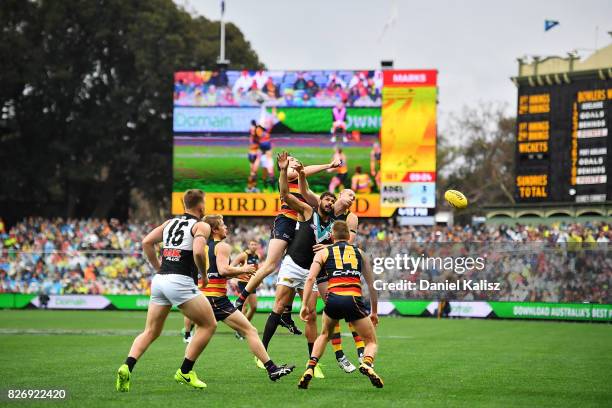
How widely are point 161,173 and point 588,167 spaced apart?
105ft

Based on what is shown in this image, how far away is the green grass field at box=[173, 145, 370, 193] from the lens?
36031 millimetres

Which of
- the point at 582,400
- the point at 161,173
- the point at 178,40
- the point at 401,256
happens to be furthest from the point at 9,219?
the point at 582,400

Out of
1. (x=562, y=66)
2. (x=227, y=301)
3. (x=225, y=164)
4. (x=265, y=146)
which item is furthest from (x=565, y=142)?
(x=227, y=301)

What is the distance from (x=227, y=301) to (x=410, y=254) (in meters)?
17.8

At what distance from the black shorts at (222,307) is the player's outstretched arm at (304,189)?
175cm

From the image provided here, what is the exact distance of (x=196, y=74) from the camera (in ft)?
121

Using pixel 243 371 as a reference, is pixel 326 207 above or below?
above

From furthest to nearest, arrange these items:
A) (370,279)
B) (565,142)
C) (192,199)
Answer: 1. (565,142)
2. (370,279)
3. (192,199)

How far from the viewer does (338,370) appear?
1409 cm

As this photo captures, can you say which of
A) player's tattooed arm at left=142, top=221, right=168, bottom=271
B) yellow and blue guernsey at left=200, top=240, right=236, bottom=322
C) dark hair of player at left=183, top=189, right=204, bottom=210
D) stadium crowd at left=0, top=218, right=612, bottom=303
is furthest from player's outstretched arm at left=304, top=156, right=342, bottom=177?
stadium crowd at left=0, top=218, right=612, bottom=303

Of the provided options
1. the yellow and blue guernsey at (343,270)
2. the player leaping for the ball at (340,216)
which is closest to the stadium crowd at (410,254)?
the player leaping for the ball at (340,216)

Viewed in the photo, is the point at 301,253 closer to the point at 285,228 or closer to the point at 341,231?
the point at 285,228

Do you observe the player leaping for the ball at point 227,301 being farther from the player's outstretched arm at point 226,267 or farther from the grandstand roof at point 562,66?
the grandstand roof at point 562,66

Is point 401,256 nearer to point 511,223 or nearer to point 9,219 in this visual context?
point 511,223
